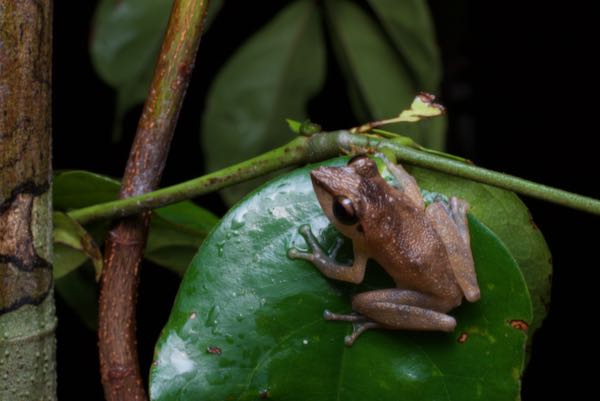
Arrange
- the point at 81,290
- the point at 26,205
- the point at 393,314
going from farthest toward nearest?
1. the point at 81,290
2. the point at 393,314
3. the point at 26,205

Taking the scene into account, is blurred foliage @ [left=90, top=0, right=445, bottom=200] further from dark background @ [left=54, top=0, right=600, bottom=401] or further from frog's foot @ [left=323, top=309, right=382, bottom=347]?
frog's foot @ [left=323, top=309, right=382, bottom=347]

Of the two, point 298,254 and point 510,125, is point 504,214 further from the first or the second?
point 510,125

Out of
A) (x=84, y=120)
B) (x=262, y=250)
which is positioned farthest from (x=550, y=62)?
(x=262, y=250)

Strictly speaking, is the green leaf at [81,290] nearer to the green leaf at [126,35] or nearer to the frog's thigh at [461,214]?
the green leaf at [126,35]

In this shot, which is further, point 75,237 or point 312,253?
point 75,237

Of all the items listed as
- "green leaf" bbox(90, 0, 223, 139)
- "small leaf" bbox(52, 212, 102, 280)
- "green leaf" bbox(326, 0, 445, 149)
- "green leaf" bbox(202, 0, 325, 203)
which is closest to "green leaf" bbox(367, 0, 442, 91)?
"green leaf" bbox(326, 0, 445, 149)

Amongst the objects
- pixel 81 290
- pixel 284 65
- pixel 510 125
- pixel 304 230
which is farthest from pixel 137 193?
pixel 510 125

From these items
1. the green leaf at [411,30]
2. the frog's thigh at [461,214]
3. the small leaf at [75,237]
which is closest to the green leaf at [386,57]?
the green leaf at [411,30]
